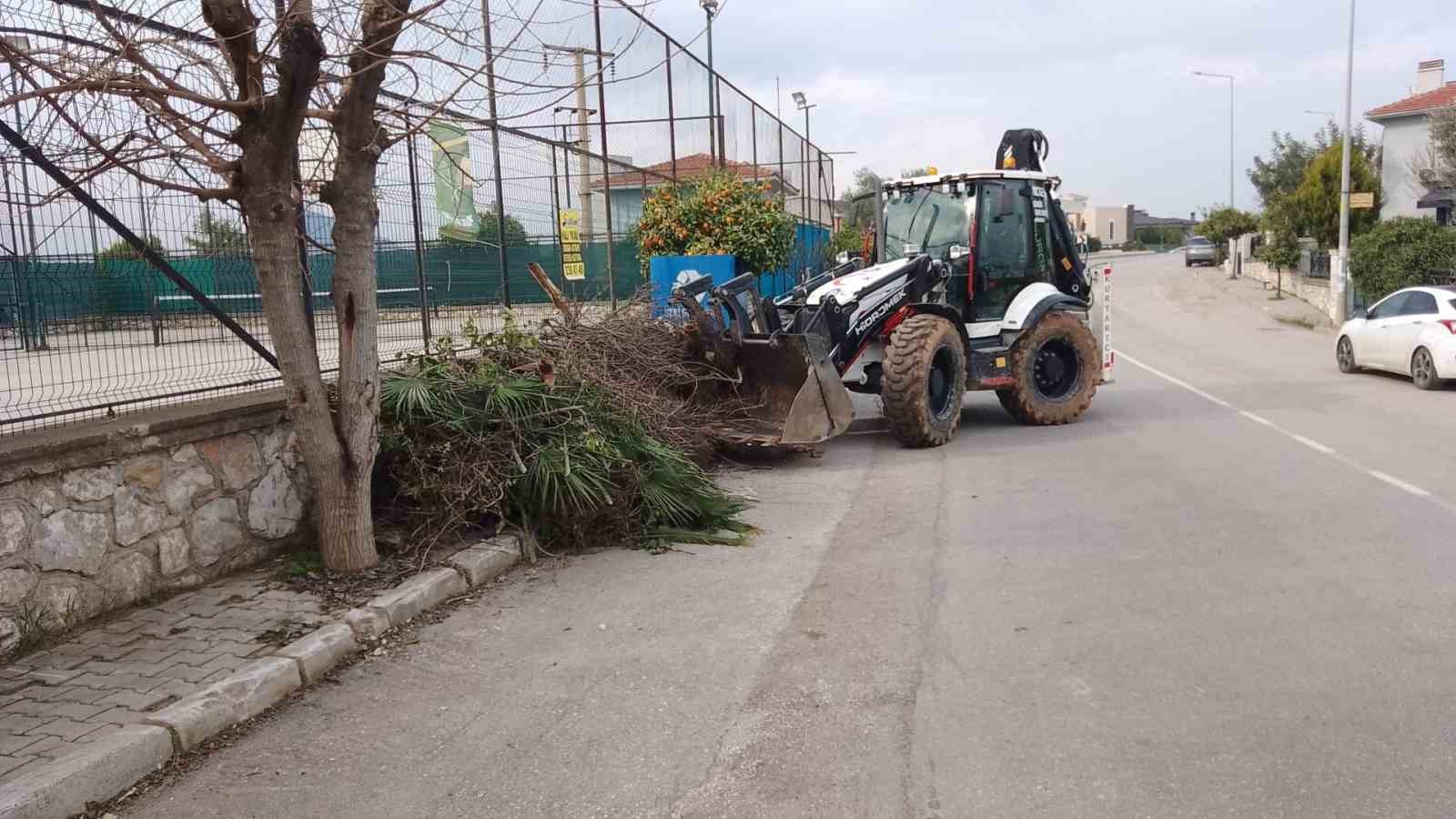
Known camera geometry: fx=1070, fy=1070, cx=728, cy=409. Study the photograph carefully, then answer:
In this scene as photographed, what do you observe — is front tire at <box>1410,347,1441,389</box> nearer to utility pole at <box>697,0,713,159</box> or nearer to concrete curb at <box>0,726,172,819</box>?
utility pole at <box>697,0,713,159</box>

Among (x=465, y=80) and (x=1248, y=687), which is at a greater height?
(x=465, y=80)

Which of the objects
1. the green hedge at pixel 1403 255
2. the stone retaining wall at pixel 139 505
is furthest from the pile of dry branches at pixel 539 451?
the green hedge at pixel 1403 255

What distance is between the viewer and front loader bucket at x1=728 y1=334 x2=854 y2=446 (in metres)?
9.84

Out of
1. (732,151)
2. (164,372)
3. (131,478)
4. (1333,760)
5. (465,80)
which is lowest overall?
(1333,760)

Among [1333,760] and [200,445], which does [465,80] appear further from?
[1333,760]

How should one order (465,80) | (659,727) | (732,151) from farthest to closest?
(732,151)
(465,80)
(659,727)

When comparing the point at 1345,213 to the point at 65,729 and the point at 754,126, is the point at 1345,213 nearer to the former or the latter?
the point at 754,126

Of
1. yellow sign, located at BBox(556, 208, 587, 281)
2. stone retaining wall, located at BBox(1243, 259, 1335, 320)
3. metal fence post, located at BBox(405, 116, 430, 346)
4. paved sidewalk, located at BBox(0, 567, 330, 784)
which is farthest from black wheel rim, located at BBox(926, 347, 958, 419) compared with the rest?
stone retaining wall, located at BBox(1243, 259, 1335, 320)

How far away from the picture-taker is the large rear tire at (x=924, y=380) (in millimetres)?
10641

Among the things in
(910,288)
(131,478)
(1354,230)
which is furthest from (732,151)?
(1354,230)

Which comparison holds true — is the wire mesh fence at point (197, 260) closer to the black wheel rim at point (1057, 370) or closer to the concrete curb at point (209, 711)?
the concrete curb at point (209, 711)

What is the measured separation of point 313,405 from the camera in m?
5.85

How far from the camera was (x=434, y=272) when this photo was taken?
29.0 feet

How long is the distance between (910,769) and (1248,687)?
1.71m
